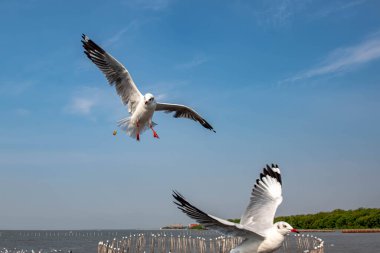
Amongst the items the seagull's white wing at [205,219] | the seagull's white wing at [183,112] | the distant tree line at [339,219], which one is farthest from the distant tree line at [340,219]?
the seagull's white wing at [205,219]

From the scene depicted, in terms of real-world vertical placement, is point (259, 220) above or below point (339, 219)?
below

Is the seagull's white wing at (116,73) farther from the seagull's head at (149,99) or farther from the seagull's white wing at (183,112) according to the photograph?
the seagull's white wing at (183,112)

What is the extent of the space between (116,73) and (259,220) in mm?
7284

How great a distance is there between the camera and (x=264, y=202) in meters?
12.1

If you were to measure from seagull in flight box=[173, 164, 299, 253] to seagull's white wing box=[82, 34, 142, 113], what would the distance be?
5387 millimetres

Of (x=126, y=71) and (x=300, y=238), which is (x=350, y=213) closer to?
(x=300, y=238)

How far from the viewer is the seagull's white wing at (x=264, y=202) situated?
11.6 m

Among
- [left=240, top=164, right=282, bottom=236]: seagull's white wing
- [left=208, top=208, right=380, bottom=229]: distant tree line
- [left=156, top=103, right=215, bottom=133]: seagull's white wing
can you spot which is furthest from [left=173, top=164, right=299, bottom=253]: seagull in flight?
[left=208, top=208, right=380, bottom=229]: distant tree line

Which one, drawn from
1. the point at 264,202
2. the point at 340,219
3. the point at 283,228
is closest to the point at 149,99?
the point at 264,202

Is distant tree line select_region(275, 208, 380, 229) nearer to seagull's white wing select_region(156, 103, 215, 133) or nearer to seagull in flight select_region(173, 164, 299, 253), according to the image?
seagull's white wing select_region(156, 103, 215, 133)

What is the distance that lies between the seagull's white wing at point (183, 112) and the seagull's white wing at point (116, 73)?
4.85 feet

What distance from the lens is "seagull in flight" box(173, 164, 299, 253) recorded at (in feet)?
30.9

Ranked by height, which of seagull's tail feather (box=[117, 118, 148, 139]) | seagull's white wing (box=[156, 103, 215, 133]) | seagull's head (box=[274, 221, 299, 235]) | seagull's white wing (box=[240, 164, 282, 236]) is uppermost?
seagull's white wing (box=[156, 103, 215, 133])

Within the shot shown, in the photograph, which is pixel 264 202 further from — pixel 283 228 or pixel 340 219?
Result: pixel 340 219
